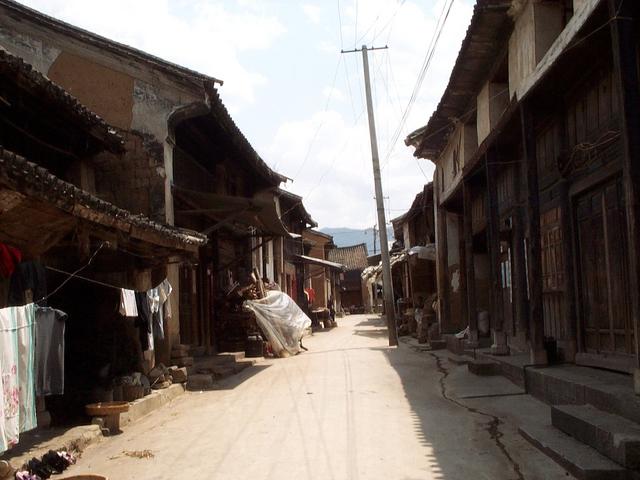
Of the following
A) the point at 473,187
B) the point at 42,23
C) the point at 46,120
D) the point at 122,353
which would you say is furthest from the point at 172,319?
the point at 473,187

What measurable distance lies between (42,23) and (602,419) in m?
12.2

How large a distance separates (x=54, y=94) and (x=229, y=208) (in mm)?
4976

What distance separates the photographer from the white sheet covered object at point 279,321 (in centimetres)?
1683

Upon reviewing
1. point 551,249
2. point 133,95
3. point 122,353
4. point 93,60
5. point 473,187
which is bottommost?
point 122,353

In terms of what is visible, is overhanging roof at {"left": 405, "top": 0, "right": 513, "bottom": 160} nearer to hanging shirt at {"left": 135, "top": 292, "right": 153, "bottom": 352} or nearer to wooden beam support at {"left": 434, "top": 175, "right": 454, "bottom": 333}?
wooden beam support at {"left": 434, "top": 175, "right": 454, "bottom": 333}

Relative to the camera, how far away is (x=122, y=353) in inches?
397

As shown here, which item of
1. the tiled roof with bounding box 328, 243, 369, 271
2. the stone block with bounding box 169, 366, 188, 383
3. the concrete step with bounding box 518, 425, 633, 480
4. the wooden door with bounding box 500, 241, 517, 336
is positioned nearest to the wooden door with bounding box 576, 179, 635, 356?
the concrete step with bounding box 518, 425, 633, 480

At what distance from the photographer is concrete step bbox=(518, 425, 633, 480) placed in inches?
184

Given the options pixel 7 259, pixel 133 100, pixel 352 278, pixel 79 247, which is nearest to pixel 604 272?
pixel 79 247

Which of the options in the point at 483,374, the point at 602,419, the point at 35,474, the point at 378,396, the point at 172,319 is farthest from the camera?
the point at 172,319

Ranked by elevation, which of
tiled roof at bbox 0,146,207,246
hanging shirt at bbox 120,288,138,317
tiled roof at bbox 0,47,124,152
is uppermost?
tiled roof at bbox 0,47,124,152

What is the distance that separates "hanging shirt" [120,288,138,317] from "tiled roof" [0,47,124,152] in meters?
2.94

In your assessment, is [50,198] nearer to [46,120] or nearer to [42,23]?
[46,120]

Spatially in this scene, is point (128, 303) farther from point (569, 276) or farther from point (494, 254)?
point (494, 254)
